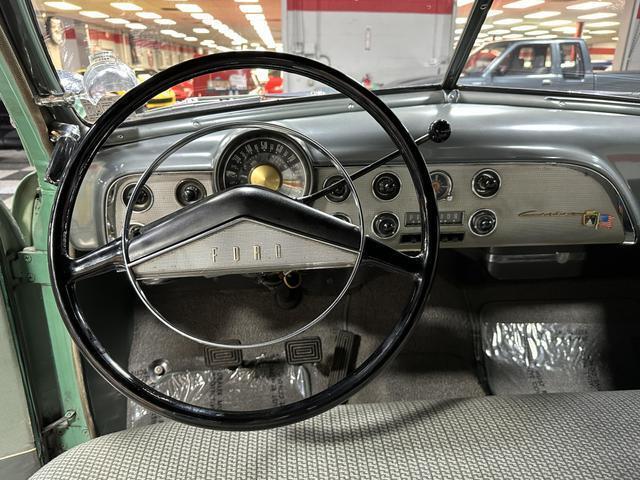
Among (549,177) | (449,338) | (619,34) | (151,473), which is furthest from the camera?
(449,338)

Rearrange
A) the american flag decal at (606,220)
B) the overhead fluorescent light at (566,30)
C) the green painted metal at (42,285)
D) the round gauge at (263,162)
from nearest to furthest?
the green painted metal at (42,285) < the round gauge at (263,162) < the american flag decal at (606,220) < the overhead fluorescent light at (566,30)

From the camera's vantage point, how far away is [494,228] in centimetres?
140

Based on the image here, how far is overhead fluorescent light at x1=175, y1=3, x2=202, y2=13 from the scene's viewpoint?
1339 millimetres

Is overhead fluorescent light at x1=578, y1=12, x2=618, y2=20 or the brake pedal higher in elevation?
overhead fluorescent light at x1=578, y1=12, x2=618, y2=20

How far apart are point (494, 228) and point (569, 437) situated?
63 centimetres

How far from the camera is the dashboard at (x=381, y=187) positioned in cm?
119

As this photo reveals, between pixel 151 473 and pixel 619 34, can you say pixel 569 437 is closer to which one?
pixel 151 473

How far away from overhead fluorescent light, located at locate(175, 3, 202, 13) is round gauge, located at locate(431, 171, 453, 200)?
0.79 meters

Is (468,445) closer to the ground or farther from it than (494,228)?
closer to the ground

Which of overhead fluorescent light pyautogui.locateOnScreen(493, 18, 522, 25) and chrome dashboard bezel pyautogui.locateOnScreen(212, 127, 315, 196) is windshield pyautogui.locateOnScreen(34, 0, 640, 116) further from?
chrome dashboard bezel pyautogui.locateOnScreen(212, 127, 315, 196)

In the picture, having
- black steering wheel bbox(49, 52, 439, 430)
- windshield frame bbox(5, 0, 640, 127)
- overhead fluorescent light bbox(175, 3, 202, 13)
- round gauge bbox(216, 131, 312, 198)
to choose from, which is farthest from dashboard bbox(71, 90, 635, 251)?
overhead fluorescent light bbox(175, 3, 202, 13)

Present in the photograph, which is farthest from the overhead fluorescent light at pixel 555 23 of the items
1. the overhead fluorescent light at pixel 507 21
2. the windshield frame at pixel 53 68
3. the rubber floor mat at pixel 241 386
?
the rubber floor mat at pixel 241 386

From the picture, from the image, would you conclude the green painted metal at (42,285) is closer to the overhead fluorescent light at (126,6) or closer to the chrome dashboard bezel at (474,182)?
the overhead fluorescent light at (126,6)

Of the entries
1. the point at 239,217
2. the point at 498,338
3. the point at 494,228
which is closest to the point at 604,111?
the point at 494,228
